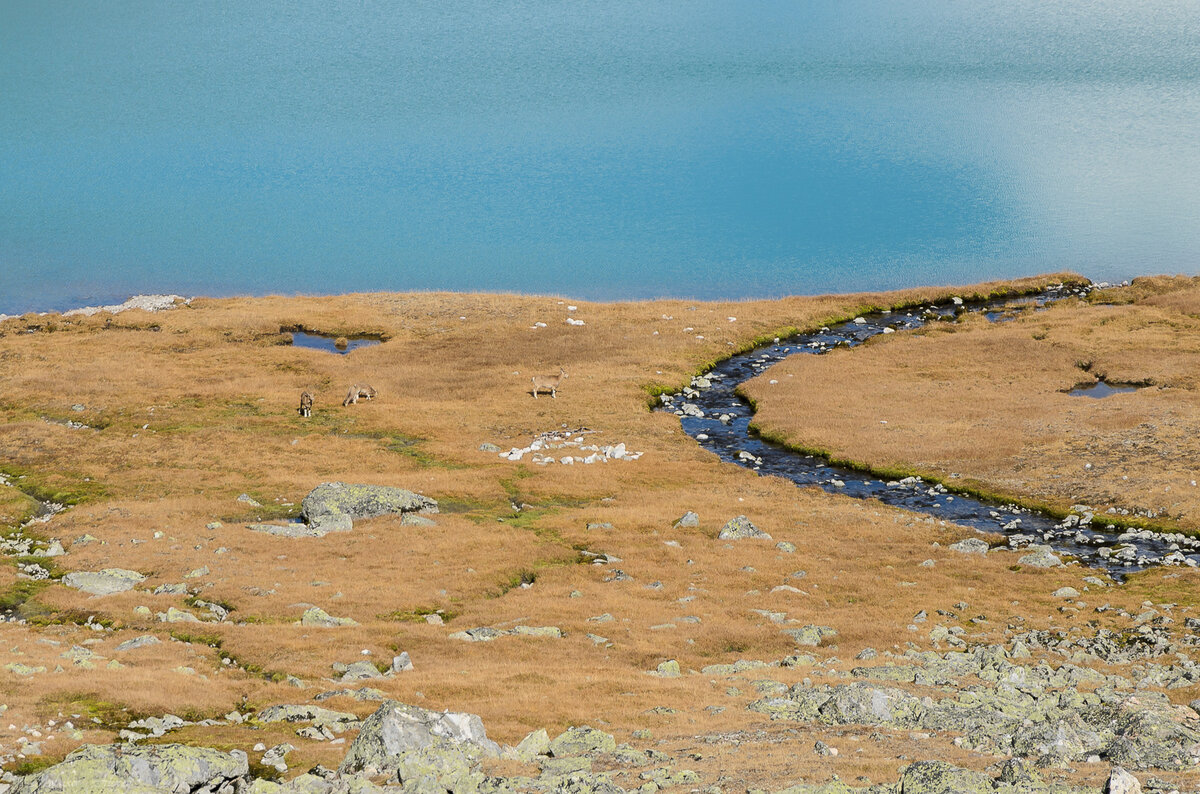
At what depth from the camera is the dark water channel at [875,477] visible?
43188 mm

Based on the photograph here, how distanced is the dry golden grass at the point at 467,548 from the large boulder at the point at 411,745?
6.09ft

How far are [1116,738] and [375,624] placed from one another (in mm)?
21654

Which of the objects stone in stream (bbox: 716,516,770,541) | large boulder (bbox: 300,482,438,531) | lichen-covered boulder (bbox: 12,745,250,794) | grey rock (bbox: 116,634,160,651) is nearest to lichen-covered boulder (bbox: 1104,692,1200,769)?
lichen-covered boulder (bbox: 12,745,250,794)

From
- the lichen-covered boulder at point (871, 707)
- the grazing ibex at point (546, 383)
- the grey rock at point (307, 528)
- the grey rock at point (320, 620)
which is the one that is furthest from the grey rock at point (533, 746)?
the grazing ibex at point (546, 383)

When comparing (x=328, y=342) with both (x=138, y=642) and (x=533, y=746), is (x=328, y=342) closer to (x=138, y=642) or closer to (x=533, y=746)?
(x=138, y=642)

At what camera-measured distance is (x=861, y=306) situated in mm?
97938

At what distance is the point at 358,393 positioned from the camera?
68.0 m

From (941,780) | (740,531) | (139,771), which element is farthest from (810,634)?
(139,771)

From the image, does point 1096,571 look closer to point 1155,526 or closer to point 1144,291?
point 1155,526

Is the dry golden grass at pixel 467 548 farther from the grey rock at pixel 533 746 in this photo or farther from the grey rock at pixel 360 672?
the grey rock at pixel 533 746

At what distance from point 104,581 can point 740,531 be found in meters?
24.8

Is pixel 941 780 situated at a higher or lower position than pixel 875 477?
higher

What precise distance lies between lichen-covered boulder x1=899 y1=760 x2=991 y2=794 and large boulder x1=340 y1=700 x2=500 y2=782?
8.13 metres

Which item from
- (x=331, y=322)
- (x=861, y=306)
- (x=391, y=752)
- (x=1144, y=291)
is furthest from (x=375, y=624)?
(x=1144, y=291)
